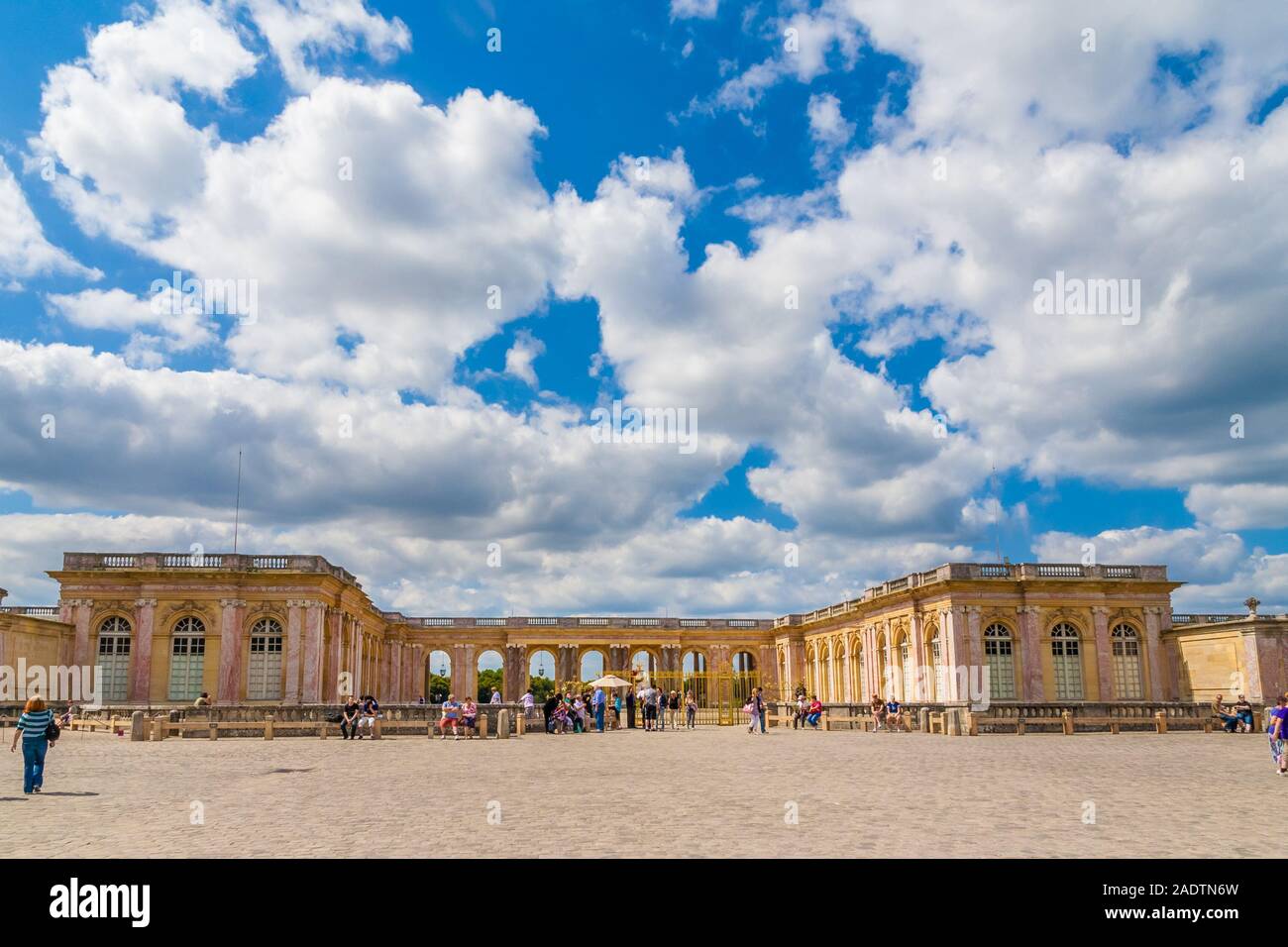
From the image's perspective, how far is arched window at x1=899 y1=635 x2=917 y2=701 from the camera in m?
44.6

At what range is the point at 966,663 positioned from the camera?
40219 millimetres

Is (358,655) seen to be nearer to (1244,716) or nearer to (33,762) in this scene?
(33,762)

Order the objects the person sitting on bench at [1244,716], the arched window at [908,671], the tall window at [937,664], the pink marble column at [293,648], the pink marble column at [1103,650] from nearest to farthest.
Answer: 1. the person sitting on bench at [1244,716]
2. the pink marble column at [293,648]
3. the pink marble column at [1103,650]
4. the tall window at [937,664]
5. the arched window at [908,671]

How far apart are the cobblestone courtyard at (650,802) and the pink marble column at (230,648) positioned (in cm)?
1761

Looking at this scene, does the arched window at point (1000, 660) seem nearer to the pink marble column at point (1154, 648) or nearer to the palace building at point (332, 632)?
the palace building at point (332, 632)

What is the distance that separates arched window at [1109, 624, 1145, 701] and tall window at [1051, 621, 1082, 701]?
1585mm

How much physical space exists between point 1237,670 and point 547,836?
36166 mm

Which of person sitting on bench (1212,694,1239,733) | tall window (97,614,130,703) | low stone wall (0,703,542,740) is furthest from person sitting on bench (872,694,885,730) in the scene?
tall window (97,614,130,703)

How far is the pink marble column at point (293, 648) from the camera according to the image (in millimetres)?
40188

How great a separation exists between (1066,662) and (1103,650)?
164 centimetres

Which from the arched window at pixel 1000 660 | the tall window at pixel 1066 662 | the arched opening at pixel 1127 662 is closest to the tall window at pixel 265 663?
the arched window at pixel 1000 660

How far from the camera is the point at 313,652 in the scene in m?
40.9
